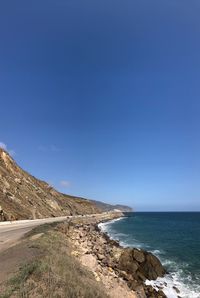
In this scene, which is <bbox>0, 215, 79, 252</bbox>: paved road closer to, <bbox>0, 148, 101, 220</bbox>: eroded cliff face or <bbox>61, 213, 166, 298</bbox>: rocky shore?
<bbox>61, 213, 166, 298</bbox>: rocky shore

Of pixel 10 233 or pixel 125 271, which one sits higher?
pixel 10 233

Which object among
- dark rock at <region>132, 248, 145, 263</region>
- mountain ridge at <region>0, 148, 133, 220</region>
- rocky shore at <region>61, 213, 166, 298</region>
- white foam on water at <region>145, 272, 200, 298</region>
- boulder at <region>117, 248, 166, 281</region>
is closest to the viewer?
rocky shore at <region>61, 213, 166, 298</region>

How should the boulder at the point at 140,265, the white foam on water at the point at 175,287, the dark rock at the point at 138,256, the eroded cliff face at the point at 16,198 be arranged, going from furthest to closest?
the eroded cliff face at the point at 16,198 → the dark rock at the point at 138,256 → the boulder at the point at 140,265 → the white foam on water at the point at 175,287

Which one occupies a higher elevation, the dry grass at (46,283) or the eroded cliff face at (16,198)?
the eroded cliff face at (16,198)

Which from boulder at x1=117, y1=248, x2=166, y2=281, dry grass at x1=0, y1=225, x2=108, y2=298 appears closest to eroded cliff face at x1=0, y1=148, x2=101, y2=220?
boulder at x1=117, y1=248, x2=166, y2=281

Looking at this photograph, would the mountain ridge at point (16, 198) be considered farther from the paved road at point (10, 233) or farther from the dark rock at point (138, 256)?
the dark rock at point (138, 256)

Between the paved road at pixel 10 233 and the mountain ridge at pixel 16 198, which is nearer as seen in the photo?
the paved road at pixel 10 233

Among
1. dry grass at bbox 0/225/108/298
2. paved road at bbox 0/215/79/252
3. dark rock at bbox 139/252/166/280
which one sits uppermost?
paved road at bbox 0/215/79/252

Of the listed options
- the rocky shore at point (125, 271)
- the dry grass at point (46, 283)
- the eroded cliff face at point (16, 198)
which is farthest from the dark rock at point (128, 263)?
the eroded cliff face at point (16, 198)

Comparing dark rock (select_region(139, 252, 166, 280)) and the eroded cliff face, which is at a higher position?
the eroded cliff face

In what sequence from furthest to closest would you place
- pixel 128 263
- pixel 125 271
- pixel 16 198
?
pixel 16 198, pixel 128 263, pixel 125 271

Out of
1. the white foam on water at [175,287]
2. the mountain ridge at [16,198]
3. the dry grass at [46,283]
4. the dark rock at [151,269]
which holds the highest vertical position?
the mountain ridge at [16,198]

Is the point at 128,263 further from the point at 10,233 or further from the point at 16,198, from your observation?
the point at 16,198

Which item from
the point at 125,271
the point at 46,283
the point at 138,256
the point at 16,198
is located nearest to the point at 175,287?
the point at 125,271
